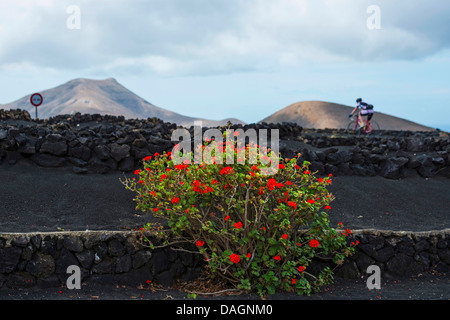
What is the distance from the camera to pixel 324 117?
1310 inches

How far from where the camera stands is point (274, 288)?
19.7 feet

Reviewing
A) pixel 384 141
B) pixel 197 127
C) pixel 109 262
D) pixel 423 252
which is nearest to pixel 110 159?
pixel 197 127

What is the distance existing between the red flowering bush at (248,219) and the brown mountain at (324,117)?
87.3ft

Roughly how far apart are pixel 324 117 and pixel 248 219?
28.1 metres

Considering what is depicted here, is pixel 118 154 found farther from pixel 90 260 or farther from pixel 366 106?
pixel 366 106

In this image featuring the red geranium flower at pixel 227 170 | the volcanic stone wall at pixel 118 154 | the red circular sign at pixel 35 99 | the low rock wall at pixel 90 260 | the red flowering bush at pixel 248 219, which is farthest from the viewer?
the red circular sign at pixel 35 99

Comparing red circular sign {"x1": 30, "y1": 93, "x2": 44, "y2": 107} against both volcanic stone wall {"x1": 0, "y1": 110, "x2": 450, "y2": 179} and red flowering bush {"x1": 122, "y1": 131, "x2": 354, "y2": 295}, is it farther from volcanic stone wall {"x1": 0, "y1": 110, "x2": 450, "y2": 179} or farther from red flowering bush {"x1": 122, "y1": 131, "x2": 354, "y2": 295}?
red flowering bush {"x1": 122, "y1": 131, "x2": 354, "y2": 295}

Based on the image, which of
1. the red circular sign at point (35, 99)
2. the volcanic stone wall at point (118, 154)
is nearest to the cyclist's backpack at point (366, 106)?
the volcanic stone wall at point (118, 154)

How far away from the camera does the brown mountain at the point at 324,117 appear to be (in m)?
32.8

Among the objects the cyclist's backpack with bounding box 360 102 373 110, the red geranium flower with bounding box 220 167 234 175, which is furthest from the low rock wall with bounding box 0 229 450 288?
the cyclist's backpack with bounding box 360 102 373 110

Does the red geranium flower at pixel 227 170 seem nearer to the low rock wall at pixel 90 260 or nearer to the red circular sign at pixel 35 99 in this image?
the low rock wall at pixel 90 260

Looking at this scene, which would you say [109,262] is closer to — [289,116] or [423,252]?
[423,252]

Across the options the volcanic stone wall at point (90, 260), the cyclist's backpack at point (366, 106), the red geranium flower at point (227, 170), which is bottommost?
the volcanic stone wall at point (90, 260)

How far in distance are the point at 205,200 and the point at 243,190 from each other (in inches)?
20.7
